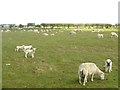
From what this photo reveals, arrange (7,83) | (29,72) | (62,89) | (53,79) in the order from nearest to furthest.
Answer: (62,89), (7,83), (53,79), (29,72)

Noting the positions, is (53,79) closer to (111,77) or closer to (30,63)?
(111,77)

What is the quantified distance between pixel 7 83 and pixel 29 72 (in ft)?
14.2

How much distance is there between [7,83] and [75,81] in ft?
16.6

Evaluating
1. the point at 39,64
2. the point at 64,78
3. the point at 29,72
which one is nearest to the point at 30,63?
the point at 39,64

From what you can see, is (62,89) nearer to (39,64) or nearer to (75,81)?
(75,81)

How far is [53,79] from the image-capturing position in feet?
76.3

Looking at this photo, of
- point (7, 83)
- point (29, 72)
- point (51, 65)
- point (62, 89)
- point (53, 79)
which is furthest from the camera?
point (51, 65)

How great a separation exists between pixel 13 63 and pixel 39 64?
276 centimetres

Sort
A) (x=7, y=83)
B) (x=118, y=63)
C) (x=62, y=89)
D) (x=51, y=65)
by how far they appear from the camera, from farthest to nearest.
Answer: (x=118, y=63) < (x=51, y=65) < (x=7, y=83) < (x=62, y=89)

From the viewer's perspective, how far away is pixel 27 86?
21.0 meters

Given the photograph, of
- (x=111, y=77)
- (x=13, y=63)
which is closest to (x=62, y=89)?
(x=111, y=77)

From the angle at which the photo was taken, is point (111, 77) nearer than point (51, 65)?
Yes

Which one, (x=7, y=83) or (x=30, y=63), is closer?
(x=7, y=83)

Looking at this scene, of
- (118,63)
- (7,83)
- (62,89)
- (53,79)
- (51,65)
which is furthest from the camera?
(118,63)
